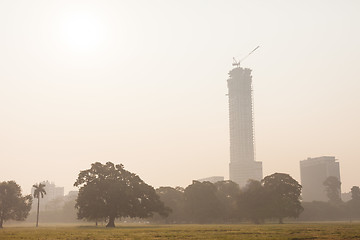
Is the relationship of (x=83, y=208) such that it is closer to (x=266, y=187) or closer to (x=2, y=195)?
(x=2, y=195)

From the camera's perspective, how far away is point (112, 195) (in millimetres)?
92750

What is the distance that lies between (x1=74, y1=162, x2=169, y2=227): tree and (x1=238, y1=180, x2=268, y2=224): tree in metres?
28.2

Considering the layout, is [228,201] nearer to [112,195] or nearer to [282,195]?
[282,195]

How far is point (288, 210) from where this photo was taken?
362 feet

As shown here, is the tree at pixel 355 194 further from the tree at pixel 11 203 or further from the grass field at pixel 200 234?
the tree at pixel 11 203

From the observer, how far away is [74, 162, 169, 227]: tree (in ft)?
303

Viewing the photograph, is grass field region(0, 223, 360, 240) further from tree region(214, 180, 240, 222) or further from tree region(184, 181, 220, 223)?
tree region(184, 181, 220, 223)

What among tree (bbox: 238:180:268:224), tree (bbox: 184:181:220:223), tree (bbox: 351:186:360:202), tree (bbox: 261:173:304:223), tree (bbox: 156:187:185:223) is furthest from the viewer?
tree (bbox: 351:186:360:202)

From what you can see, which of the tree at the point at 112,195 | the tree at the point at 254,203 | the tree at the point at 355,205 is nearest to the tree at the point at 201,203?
the tree at the point at 254,203

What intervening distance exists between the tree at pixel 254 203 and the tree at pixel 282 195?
1616 millimetres

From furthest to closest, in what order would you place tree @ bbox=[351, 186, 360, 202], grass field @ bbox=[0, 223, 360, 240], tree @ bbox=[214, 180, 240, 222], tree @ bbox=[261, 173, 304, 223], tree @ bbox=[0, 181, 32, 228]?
tree @ bbox=[351, 186, 360, 202] < tree @ bbox=[214, 180, 240, 222] < tree @ bbox=[261, 173, 304, 223] < tree @ bbox=[0, 181, 32, 228] < grass field @ bbox=[0, 223, 360, 240]

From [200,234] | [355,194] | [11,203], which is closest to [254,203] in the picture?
[11,203]

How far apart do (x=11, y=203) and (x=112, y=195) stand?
28.8 meters

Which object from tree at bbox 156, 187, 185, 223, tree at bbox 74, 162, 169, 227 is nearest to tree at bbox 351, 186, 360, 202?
tree at bbox 156, 187, 185, 223
